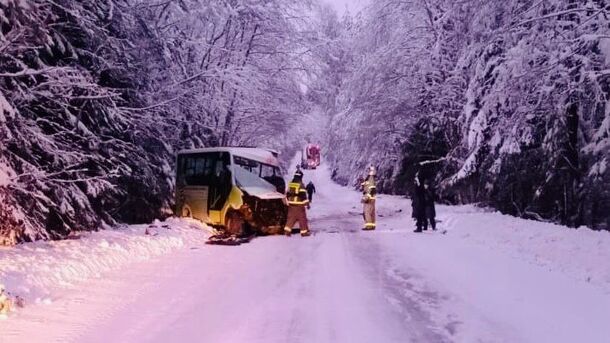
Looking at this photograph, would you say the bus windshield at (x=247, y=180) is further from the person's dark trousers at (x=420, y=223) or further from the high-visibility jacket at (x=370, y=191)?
the person's dark trousers at (x=420, y=223)

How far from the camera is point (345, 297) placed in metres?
8.17

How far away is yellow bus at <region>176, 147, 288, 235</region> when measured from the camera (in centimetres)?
1784

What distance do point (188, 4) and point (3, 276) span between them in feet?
47.0

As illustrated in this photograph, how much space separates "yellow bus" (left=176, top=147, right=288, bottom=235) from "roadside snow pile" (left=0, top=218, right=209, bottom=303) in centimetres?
287

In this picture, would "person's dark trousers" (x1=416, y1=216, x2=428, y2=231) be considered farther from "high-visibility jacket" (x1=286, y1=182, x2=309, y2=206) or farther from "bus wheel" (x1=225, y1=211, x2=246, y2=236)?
"bus wheel" (x1=225, y1=211, x2=246, y2=236)

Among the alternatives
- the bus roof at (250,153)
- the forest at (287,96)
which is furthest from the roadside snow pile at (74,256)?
the bus roof at (250,153)

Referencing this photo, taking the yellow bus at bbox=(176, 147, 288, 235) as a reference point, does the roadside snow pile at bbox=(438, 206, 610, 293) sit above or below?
below

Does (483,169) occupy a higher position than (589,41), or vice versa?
(589,41)

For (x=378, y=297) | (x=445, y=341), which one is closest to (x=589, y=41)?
(x=378, y=297)

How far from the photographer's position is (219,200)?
61.0 ft

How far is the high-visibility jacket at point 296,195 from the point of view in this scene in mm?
17016

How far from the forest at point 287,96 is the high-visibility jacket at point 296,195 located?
159 inches

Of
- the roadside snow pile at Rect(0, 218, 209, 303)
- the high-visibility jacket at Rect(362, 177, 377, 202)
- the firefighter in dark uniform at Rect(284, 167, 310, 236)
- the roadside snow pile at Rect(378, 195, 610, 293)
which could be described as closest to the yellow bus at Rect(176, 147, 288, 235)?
the firefighter in dark uniform at Rect(284, 167, 310, 236)

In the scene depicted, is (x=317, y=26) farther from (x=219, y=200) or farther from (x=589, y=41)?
(x=589, y=41)
